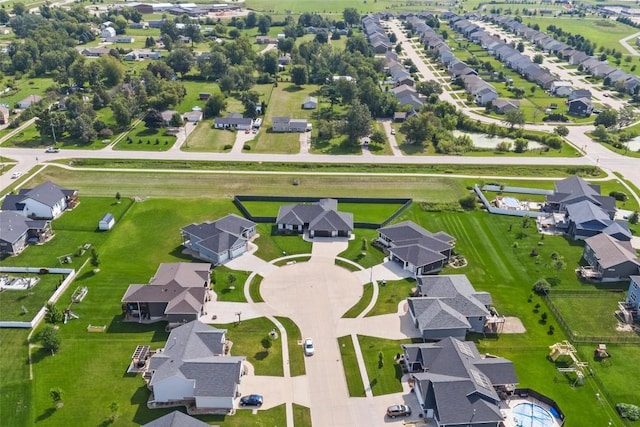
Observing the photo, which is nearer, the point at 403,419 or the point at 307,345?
the point at 403,419

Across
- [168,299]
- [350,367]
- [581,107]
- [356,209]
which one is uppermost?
[168,299]

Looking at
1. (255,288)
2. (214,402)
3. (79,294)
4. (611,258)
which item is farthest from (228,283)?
(611,258)

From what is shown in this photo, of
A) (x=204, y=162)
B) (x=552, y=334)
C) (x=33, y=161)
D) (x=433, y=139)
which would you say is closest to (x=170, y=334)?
(x=552, y=334)

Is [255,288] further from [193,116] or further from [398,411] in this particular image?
[193,116]

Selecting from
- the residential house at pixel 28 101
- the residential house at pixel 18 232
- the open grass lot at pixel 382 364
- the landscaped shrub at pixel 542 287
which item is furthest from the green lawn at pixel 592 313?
the residential house at pixel 28 101

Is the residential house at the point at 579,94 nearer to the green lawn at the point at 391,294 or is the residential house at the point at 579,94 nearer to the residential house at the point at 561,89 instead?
the residential house at the point at 561,89

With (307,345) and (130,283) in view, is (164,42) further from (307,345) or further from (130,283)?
(307,345)

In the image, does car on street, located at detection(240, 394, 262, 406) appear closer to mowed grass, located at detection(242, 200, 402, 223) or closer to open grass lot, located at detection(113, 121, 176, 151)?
mowed grass, located at detection(242, 200, 402, 223)
